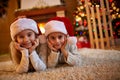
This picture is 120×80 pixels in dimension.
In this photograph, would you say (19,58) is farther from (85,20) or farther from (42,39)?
(85,20)

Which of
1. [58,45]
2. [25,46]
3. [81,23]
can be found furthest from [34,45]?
[81,23]

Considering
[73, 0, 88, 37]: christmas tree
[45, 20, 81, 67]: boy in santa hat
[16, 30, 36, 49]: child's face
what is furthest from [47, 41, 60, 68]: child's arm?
[73, 0, 88, 37]: christmas tree

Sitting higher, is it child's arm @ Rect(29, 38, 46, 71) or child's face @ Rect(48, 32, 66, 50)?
child's face @ Rect(48, 32, 66, 50)

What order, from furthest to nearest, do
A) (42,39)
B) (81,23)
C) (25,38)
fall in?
(81,23), (42,39), (25,38)

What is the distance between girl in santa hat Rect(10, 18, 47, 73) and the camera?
1.35 metres

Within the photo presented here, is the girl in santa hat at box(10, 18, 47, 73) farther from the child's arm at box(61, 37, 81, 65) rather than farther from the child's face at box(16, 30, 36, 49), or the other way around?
the child's arm at box(61, 37, 81, 65)

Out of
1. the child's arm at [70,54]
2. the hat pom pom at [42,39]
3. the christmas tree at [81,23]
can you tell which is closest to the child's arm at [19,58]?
the hat pom pom at [42,39]

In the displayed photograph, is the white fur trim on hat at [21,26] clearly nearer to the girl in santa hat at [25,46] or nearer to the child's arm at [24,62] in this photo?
the girl in santa hat at [25,46]

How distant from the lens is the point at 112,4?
3.15m

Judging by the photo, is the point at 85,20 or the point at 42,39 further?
the point at 85,20

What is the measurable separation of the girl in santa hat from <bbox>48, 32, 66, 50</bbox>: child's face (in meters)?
0.09

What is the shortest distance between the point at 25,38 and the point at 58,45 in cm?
22

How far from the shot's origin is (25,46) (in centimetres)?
136

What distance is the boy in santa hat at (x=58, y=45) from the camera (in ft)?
4.63
